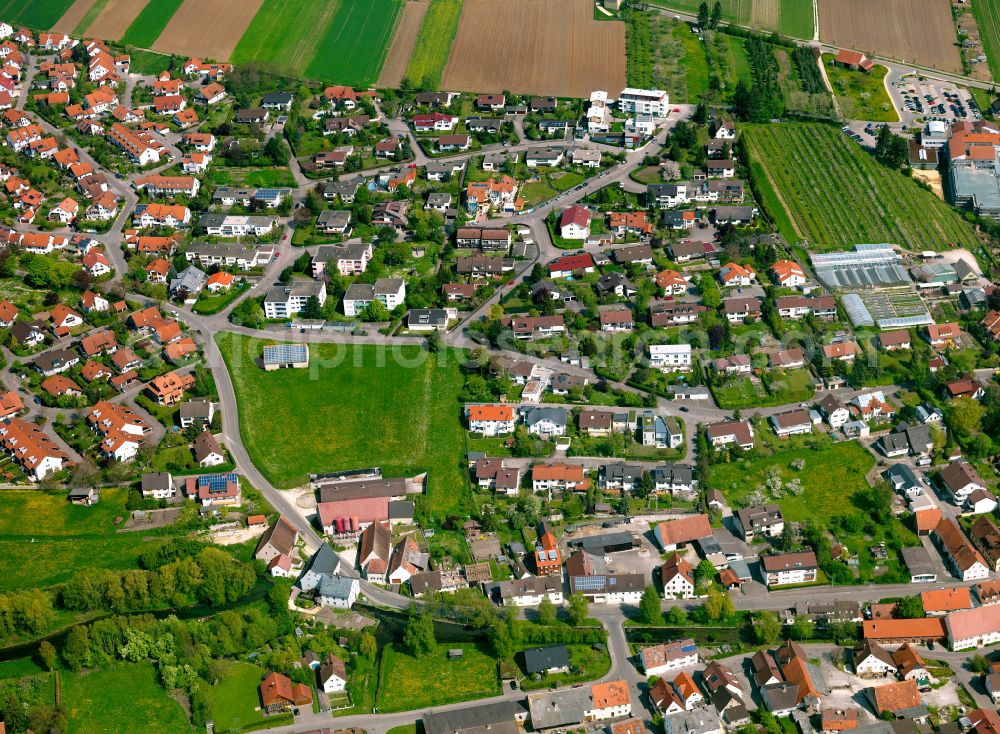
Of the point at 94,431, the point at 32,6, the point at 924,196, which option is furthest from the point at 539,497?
the point at 32,6

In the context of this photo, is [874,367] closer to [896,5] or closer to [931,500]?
[931,500]

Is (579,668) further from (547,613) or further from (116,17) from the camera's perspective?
(116,17)

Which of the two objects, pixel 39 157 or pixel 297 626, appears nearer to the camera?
pixel 297 626

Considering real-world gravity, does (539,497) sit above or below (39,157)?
above

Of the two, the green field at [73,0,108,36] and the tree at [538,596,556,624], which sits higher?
the tree at [538,596,556,624]

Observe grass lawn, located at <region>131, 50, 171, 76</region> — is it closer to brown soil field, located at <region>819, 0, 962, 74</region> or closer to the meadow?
the meadow

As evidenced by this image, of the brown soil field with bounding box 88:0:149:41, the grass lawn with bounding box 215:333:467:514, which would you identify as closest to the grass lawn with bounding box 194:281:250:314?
the grass lawn with bounding box 215:333:467:514
